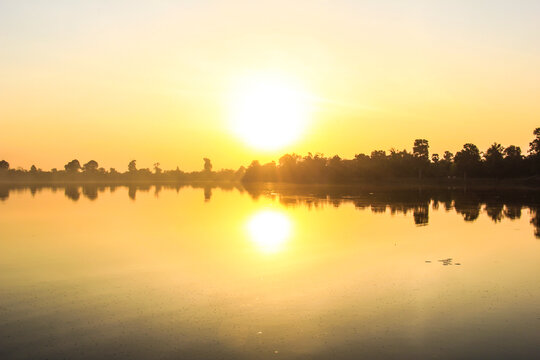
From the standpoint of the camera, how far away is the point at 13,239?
93.4 ft

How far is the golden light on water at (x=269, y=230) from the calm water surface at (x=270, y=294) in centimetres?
31

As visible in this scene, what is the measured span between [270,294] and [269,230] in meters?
17.6

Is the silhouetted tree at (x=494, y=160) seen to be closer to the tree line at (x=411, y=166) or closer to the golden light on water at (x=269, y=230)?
the tree line at (x=411, y=166)

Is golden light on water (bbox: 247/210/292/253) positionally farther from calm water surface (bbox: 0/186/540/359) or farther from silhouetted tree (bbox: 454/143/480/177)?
silhouetted tree (bbox: 454/143/480/177)

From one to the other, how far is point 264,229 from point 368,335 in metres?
22.5

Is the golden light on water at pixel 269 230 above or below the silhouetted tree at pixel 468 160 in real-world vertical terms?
below

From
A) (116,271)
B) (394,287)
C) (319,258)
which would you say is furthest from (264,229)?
(394,287)

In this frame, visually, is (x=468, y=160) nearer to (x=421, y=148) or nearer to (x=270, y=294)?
(x=421, y=148)

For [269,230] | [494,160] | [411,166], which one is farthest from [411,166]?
[269,230]

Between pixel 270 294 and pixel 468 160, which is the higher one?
pixel 468 160

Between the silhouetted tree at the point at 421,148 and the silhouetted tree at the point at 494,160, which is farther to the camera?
the silhouetted tree at the point at 421,148

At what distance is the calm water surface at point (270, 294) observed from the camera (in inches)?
440

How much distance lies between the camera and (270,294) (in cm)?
1592

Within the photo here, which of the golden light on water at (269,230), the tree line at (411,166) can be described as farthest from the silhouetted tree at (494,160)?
the golden light on water at (269,230)
